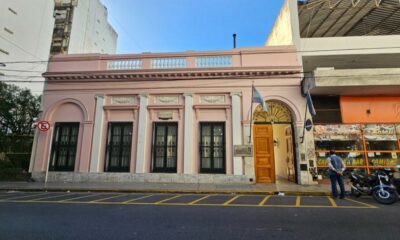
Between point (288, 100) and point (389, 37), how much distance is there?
6.83m

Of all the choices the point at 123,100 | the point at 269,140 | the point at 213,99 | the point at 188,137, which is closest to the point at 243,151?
the point at 269,140

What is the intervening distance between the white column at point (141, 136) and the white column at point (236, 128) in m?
4.86

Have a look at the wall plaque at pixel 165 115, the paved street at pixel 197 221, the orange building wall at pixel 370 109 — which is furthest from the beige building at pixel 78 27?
the orange building wall at pixel 370 109

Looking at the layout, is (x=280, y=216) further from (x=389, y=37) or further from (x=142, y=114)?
(x=389, y=37)

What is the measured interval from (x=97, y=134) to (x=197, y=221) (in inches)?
372

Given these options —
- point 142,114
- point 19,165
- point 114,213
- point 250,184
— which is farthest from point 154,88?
point 19,165

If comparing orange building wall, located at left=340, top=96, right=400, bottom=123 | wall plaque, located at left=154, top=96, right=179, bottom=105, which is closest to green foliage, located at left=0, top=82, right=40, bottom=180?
wall plaque, located at left=154, top=96, right=179, bottom=105

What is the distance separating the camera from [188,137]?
455 inches

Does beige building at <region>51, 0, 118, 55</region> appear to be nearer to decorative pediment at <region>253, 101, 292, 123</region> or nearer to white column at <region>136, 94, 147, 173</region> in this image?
white column at <region>136, 94, 147, 173</region>

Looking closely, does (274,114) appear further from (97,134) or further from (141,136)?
(97,134)

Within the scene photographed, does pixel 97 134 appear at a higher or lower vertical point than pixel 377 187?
higher

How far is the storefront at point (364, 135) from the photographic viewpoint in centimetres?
1097

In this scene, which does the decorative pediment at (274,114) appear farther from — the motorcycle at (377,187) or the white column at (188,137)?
the motorcycle at (377,187)

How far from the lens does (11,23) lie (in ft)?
75.7
